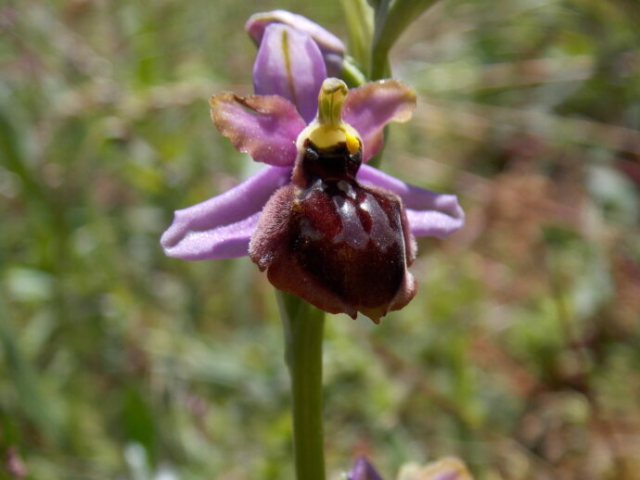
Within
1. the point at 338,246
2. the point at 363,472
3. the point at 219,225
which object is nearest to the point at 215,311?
the point at 363,472

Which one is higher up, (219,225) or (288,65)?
(288,65)

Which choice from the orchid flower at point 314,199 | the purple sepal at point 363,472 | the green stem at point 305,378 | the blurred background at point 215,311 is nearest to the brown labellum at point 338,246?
the orchid flower at point 314,199

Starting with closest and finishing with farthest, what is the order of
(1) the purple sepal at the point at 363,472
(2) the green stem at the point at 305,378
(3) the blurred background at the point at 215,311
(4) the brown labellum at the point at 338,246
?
(4) the brown labellum at the point at 338,246 < (2) the green stem at the point at 305,378 < (1) the purple sepal at the point at 363,472 < (3) the blurred background at the point at 215,311

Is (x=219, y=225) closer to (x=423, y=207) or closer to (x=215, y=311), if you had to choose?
(x=423, y=207)

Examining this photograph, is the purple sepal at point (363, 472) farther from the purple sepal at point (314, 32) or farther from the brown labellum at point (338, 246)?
the purple sepal at point (314, 32)

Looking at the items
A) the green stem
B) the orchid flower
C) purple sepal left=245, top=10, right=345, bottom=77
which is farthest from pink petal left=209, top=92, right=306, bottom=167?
the green stem

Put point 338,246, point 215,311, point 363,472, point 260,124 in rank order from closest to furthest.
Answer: point 338,246 → point 260,124 → point 363,472 → point 215,311
